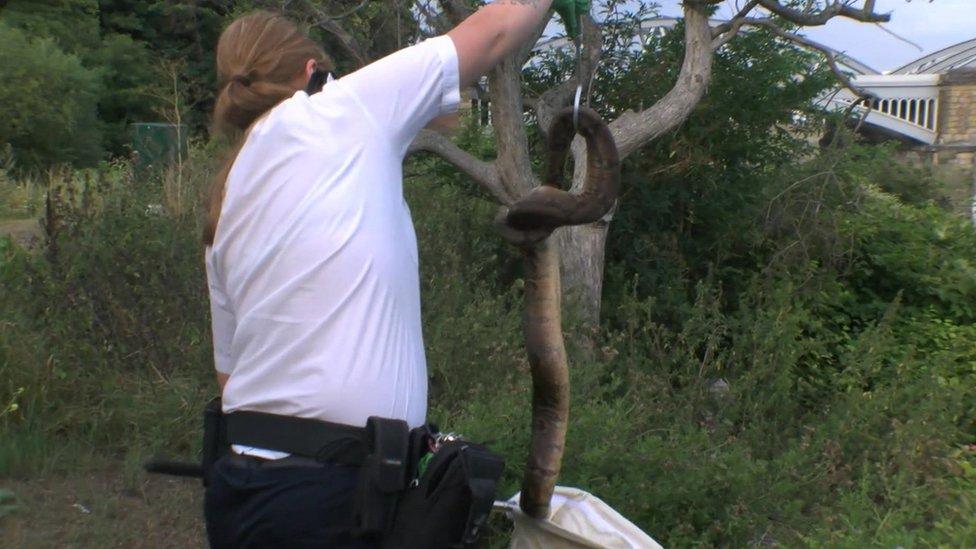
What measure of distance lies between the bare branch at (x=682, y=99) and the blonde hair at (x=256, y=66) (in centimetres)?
474

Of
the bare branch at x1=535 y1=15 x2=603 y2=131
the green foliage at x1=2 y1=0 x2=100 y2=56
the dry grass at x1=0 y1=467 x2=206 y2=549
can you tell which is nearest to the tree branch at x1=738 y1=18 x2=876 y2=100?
the bare branch at x1=535 y1=15 x2=603 y2=131

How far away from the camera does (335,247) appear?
210cm

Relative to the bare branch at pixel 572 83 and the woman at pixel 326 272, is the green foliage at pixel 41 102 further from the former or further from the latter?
the woman at pixel 326 272

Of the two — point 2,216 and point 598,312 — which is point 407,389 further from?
point 2,216

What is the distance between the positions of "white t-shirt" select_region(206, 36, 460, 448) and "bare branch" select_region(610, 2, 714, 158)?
4.84 metres

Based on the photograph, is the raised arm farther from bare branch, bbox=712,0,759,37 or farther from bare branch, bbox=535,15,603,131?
bare branch, bbox=712,0,759,37

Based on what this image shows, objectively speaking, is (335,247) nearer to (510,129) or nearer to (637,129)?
(637,129)

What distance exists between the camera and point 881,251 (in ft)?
28.7

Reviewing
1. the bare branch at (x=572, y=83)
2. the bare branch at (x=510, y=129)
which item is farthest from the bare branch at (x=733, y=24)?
Answer: the bare branch at (x=510, y=129)

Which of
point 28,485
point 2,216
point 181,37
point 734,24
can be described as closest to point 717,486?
point 28,485

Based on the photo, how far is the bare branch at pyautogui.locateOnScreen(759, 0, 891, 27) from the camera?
7.29m

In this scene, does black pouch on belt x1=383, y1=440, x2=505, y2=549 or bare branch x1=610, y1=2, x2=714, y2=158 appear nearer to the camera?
black pouch on belt x1=383, y1=440, x2=505, y2=549

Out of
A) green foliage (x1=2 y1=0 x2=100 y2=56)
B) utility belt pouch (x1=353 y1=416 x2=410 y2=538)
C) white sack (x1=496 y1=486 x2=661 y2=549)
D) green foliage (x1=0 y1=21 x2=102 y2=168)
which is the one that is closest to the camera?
utility belt pouch (x1=353 y1=416 x2=410 y2=538)

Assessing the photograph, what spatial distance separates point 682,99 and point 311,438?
5.35 meters
